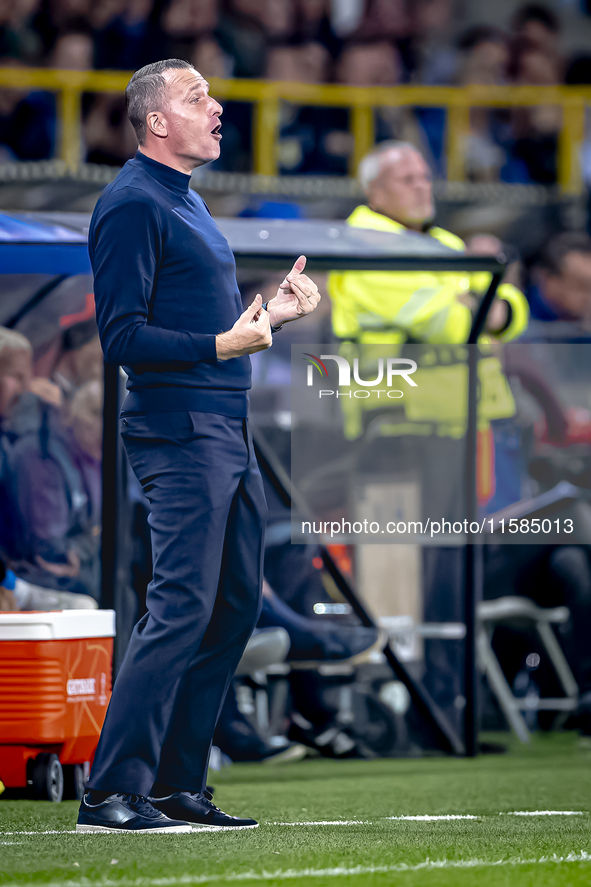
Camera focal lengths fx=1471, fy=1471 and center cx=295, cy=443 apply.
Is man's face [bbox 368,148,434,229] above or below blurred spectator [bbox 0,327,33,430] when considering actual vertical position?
above

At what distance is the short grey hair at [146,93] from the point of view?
3590 millimetres

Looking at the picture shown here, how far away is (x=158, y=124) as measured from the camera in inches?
141

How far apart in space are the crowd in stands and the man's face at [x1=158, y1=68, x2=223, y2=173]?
8.44 m

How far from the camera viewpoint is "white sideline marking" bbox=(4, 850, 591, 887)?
2.64 m

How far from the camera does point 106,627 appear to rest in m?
4.80

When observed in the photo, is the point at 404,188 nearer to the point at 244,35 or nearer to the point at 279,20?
the point at 244,35

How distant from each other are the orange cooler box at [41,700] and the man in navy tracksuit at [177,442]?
1.03m

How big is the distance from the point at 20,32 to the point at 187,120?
9.82 meters

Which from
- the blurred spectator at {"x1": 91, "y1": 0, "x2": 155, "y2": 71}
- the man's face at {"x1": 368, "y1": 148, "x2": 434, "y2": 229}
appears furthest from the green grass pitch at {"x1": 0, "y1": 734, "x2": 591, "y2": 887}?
the blurred spectator at {"x1": 91, "y1": 0, "x2": 155, "y2": 71}

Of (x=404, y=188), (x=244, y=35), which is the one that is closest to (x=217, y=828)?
(x=404, y=188)

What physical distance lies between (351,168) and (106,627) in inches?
351

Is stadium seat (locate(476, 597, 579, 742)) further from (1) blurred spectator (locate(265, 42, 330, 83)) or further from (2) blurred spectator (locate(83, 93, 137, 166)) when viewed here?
(1) blurred spectator (locate(265, 42, 330, 83))

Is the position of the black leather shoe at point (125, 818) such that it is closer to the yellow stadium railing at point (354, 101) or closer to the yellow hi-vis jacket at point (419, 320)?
the yellow hi-vis jacket at point (419, 320)

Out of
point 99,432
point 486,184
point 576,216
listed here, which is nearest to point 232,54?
point 486,184
